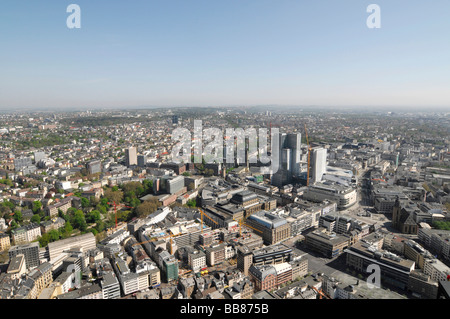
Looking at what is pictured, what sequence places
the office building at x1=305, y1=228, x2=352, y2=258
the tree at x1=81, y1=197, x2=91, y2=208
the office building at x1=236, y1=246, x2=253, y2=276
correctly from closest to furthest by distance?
the office building at x1=236, y1=246, x2=253, y2=276 → the office building at x1=305, y1=228, x2=352, y2=258 → the tree at x1=81, y1=197, x2=91, y2=208

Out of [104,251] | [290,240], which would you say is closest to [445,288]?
[290,240]

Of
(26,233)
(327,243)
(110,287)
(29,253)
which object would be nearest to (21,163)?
(26,233)

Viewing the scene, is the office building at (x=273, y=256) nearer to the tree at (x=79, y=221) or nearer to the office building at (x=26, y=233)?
the tree at (x=79, y=221)

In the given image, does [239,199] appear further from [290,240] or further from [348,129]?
[348,129]

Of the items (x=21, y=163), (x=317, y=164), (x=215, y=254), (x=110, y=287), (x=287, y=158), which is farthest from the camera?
(x=21, y=163)

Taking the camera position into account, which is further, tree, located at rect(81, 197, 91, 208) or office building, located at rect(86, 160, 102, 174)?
office building, located at rect(86, 160, 102, 174)

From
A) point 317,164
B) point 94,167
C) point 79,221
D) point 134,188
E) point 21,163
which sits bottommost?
point 79,221

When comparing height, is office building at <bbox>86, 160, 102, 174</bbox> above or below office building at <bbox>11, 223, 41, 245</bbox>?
above

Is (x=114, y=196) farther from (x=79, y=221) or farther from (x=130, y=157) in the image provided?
(x=130, y=157)

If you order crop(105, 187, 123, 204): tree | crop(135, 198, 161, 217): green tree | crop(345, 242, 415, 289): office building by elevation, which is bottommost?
crop(345, 242, 415, 289): office building

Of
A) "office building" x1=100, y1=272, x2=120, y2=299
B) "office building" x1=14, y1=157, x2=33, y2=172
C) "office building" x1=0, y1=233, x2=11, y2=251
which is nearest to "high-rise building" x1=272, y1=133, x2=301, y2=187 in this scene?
"office building" x1=100, y1=272, x2=120, y2=299

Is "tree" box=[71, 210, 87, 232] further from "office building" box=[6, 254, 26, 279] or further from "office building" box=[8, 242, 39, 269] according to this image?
"office building" box=[6, 254, 26, 279]
